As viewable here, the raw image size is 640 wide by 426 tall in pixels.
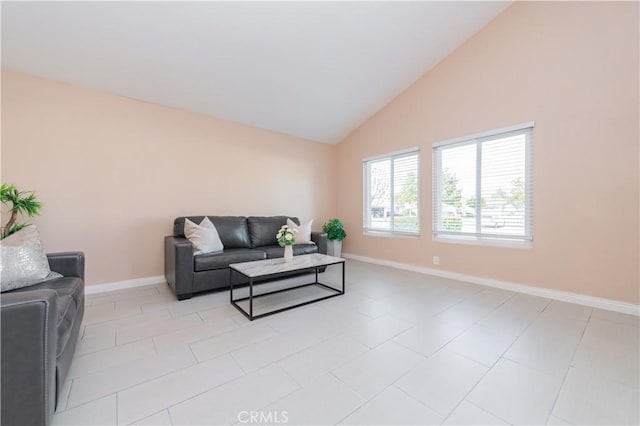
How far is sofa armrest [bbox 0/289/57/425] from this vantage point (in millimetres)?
1031

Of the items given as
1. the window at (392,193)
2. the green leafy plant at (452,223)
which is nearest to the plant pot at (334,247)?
the window at (392,193)

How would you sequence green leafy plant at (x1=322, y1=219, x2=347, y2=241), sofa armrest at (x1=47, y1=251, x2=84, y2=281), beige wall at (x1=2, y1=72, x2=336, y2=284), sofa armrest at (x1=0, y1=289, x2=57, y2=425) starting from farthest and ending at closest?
1. green leafy plant at (x1=322, y1=219, x2=347, y2=241)
2. beige wall at (x1=2, y1=72, x2=336, y2=284)
3. sofa armrest at (x1=47, y1=251, x2=84, y2=281)
4. sofa armrest at (x1=0, y1=289, x2=57, y2=425)

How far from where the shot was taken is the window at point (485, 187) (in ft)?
10.6

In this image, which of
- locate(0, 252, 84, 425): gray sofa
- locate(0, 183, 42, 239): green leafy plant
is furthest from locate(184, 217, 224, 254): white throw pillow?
locate(0, 252, 84, 425): gray sofa

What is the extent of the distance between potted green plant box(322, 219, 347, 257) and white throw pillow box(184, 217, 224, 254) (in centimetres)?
227

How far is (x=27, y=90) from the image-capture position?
2.80 meters

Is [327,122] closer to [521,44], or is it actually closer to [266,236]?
[266,236]

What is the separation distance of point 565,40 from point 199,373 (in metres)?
4.69

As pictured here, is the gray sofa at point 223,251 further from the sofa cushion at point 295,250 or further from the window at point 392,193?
the window at point 392,193

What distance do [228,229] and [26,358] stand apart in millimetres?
2761

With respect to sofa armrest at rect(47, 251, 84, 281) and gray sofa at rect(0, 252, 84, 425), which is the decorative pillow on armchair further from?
gray sofa at rect(0, 252, 84, 425)

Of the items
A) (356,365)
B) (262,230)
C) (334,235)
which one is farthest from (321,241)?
(356,365)

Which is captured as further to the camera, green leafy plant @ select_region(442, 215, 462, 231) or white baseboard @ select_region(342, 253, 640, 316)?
green leafy plant @ select_region(442, 215, 462, 231)

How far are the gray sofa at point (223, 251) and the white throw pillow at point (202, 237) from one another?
0.10 m
